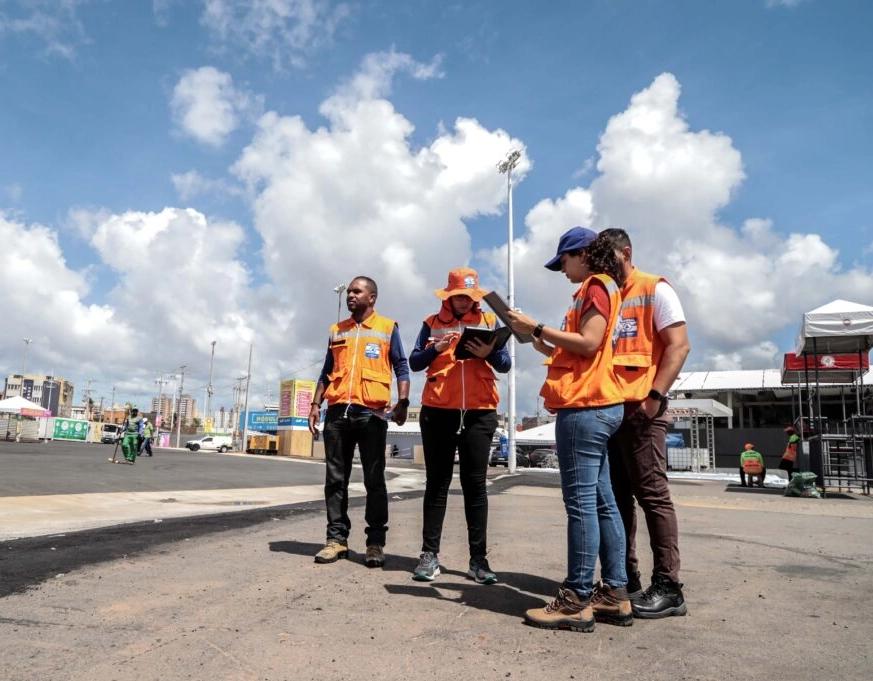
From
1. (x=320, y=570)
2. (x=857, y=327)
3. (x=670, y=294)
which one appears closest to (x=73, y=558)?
(x=320, y=570)

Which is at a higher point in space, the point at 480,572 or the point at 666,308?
the point at 666,308

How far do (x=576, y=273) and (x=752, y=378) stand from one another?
4705 cm

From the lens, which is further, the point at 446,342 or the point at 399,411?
the point at 399,411

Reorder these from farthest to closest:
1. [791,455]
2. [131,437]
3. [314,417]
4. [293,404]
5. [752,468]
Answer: [293,404], [131,437], [752,468], [791,455], [314,417]

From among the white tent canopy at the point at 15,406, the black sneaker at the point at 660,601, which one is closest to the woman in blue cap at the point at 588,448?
the black sneaker at the point at 660,601

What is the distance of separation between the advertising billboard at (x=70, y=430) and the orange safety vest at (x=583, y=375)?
6382 cm

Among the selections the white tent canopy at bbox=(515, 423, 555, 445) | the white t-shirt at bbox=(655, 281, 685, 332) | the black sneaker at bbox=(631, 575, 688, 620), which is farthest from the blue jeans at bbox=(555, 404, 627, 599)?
the white tent canopy at bbox=(515, 423, 555, 445)

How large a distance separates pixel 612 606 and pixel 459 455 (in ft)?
4.13

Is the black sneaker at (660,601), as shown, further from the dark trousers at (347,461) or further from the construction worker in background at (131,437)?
the construction worker in background at (131,437)

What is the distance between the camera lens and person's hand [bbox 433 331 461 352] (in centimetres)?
376

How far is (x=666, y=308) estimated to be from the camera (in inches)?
123

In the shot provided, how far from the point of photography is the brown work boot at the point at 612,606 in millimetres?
2709

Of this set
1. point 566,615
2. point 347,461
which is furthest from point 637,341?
point 347,461

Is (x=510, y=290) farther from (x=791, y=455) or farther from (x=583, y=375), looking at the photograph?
(x=583, y=375)
